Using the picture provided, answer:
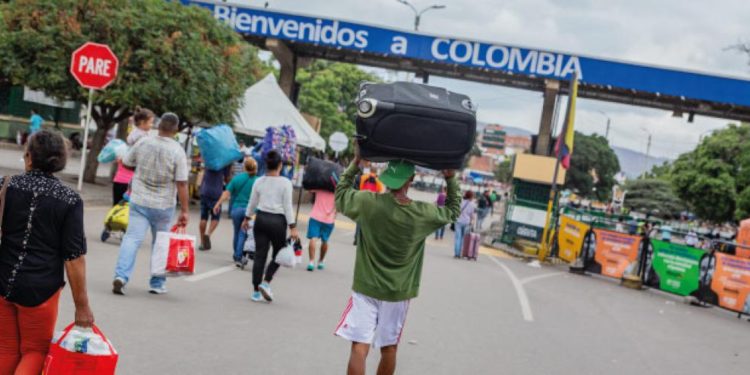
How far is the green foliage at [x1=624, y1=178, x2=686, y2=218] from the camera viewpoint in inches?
2759

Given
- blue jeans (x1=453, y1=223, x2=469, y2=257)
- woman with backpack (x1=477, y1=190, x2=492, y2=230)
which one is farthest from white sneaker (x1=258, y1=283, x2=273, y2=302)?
woman with backpack (x1=477, y1=190, x2=492, y2=230)

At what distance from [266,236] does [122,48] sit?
13.3 metres

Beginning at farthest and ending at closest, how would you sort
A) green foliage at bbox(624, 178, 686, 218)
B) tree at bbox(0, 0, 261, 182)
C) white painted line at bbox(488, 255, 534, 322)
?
green foliage at bbox(624, 178, 686, 218), tree at bbox(0, 0, 261, 182), white painted line at bbox(488, 255, 534, 322)

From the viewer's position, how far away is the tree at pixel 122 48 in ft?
68.5

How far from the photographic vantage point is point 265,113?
25.6m

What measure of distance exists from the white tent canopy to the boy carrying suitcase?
1997cm

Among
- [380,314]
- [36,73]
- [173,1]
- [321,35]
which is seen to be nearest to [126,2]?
[173,1]

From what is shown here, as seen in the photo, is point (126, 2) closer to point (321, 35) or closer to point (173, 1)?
point (173, 1)

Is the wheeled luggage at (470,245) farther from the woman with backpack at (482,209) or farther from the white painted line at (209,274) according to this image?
the woman with backpack at (482,209)

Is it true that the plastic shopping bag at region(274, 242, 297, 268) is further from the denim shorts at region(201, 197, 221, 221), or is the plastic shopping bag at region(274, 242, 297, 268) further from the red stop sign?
the red stop sign

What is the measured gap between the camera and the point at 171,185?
28.4 ft

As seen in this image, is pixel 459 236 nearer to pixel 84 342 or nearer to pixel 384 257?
pixel 384 257

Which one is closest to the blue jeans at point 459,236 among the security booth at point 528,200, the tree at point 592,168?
the security booth at point 528,200

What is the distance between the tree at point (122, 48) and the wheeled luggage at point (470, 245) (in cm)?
749
